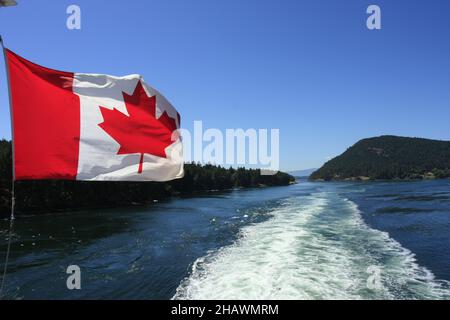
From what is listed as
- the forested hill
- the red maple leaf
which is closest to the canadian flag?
the red maple leaf

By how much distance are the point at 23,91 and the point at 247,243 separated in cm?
2208

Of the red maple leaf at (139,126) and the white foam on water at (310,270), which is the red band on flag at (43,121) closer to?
the red maple leaf at (139,126)

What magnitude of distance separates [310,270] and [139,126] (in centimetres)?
1376

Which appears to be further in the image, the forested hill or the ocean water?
the forested hill

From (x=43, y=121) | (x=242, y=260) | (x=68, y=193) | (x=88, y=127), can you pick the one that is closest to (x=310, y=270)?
(x=242, y=260)

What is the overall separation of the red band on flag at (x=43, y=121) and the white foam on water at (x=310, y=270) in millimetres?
10389

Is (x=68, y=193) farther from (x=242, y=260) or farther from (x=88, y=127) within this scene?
(x=88, y=127)

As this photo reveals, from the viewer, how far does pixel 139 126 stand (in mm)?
7430

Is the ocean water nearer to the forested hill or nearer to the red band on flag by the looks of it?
the red band on flag

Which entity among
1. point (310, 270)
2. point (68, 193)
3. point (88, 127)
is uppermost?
point (88, 127)

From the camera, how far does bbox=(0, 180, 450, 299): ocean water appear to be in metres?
16.2

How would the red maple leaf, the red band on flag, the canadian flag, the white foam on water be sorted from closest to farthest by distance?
the red band on flag → the canadian flag → the red maple leaf → the white foam on water
